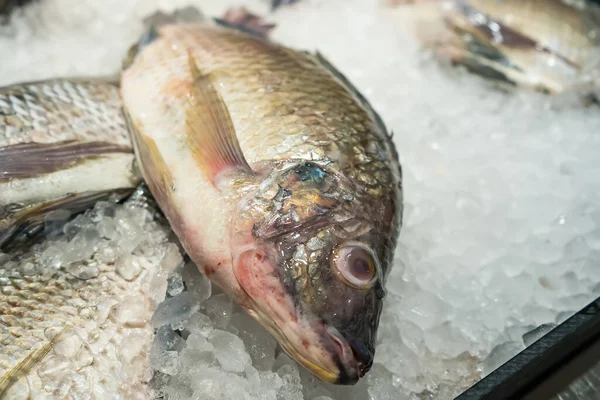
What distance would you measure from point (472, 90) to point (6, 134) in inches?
79.2

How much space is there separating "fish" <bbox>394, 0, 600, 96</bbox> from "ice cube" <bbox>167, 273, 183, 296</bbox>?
1.91 meters

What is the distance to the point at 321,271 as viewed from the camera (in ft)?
3.54

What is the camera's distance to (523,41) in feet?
8.20

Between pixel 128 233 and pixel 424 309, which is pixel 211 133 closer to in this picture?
pixel 128 233

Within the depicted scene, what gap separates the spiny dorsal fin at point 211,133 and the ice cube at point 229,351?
39 cm

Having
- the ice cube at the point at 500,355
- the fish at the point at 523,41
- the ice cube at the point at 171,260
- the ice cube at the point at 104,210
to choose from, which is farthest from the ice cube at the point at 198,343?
the fish at the point at 523,41

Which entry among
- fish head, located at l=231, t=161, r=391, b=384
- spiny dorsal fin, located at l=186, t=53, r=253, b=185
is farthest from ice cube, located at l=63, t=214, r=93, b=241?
fish head, located at l=231, t=161, r=391, b=384

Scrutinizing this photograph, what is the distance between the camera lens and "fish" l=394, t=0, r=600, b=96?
2.45 metres

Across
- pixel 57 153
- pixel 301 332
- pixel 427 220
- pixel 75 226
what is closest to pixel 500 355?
pixel 427 220

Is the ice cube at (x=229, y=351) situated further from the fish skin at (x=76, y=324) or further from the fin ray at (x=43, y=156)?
the fin ray at (x=43, y=156)

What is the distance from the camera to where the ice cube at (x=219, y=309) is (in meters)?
1.26

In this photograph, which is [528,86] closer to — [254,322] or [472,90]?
[472,90]

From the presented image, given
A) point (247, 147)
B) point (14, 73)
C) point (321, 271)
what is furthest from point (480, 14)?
point (14, 73)

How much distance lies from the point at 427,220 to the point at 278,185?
29.4 inches
